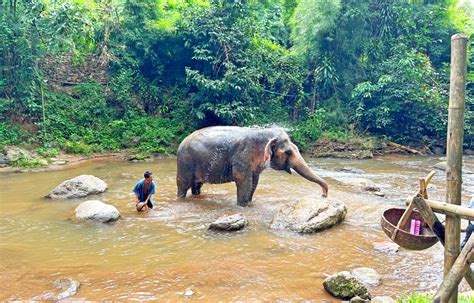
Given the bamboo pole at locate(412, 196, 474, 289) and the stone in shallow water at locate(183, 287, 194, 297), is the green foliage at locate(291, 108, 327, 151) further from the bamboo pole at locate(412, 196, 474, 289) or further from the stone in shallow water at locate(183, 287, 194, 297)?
the bamboo pole at locate(412, 196, 474, 289)

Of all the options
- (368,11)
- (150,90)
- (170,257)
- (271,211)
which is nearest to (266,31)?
(368,11)

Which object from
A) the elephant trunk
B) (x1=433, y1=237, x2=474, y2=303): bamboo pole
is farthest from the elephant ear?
(x1=433, y1=237, x2=474, y2=303): bamboo pole

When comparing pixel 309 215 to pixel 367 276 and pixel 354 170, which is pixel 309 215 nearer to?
pixel 367 276

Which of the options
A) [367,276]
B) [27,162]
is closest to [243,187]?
[367,276]

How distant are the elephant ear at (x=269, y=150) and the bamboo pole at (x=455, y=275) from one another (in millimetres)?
5733

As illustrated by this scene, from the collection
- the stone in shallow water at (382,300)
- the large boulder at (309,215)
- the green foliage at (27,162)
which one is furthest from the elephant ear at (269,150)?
the green foliage at (27,162)

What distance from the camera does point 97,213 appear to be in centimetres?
839

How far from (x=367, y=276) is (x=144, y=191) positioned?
5046mm

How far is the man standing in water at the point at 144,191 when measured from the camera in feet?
29.7

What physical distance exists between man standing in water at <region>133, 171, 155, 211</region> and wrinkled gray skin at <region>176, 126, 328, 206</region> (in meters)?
1.24

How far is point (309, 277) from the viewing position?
19.4ft

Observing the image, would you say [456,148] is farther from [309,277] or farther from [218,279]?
[218,279]

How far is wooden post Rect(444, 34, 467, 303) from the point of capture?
3.99 meters

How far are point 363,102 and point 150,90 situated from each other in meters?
10.5
